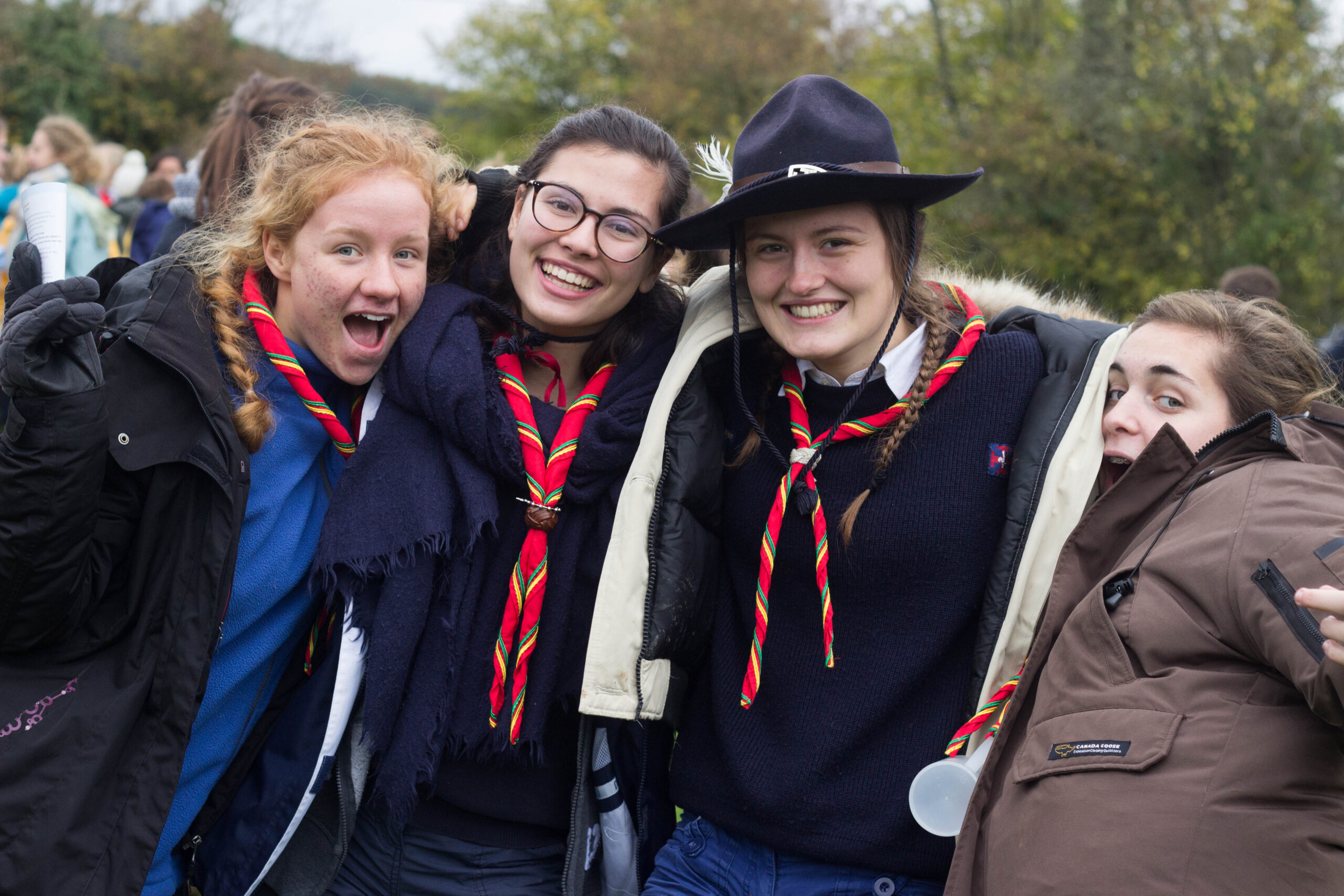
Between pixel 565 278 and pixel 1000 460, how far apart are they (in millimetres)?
1132

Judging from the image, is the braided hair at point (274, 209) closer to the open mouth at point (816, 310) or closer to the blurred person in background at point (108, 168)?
the open mouth at point (816, 310)

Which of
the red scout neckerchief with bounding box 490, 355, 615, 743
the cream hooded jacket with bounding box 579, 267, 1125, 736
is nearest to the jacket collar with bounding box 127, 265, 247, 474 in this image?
the red scout neckerchief with bounding box 490, 355, 615, 743

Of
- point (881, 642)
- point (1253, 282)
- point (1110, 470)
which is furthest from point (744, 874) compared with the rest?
point (1253, 282)

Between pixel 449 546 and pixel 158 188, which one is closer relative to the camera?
Answer: pixel 449 546

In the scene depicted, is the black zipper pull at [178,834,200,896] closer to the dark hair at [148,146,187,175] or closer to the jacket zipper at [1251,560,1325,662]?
the jacket zipper at [1251,560,1325,662]

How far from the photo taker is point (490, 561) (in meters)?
2.56

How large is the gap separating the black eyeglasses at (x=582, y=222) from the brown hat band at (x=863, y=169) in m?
0.28

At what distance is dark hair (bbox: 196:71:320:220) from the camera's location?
3.89 metres

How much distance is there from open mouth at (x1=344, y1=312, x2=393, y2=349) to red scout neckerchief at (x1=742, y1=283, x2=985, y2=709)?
40.5 inches

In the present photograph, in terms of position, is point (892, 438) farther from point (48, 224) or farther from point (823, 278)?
point (48, 224)

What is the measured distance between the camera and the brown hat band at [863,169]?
2322 mm

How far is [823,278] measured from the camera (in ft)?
7.89

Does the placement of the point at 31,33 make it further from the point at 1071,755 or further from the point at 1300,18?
the point at 1071,755

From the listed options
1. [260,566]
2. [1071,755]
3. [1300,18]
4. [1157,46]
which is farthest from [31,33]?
[1071,755]
